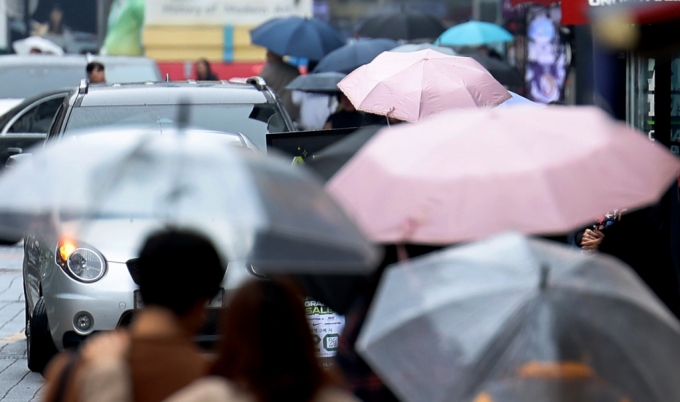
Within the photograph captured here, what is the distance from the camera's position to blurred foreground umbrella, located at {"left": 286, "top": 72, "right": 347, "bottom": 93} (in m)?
12.0

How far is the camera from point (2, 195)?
2.96 metres

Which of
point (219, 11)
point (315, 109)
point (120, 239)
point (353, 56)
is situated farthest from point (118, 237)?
point (219, 11)

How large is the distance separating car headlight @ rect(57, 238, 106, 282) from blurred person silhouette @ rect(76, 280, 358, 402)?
3.99 m

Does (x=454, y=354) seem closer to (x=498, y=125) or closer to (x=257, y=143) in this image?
(x=498, y=125)

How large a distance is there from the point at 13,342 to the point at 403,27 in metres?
9.05

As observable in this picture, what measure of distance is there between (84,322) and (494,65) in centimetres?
894

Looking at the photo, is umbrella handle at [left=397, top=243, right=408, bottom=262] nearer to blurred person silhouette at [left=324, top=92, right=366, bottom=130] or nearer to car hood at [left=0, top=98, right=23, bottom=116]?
blurred person silhouette at [left=324, top=92, right=366, bottom=130]

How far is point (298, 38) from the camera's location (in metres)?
14.7

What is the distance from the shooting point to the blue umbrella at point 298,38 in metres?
14.5

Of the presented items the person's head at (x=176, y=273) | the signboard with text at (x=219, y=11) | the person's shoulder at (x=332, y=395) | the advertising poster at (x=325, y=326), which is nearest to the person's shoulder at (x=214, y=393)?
the person's shoulder at (x=332, y=395)

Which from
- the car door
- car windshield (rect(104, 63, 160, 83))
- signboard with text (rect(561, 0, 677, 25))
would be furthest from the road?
signboard with text (rect(561, 0, 677, 25))

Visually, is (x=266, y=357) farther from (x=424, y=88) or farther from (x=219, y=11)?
(x=219, y=11)

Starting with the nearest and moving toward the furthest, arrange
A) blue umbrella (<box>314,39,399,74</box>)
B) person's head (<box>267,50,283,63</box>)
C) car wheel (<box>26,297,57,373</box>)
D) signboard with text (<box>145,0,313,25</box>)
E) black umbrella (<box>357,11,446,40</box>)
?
car wheel (<box>26,297,57,373</box>) → blue umbrella (<box>314,39,399,74</box>) → person's head (<box>267,50,283,63</box>) → black umbrella (<box>357,11,446,40</box>) → signboard with text (<box>145,0,313,25</box>)

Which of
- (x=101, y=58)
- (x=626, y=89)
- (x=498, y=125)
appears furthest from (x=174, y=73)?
(x=498, y=125)
